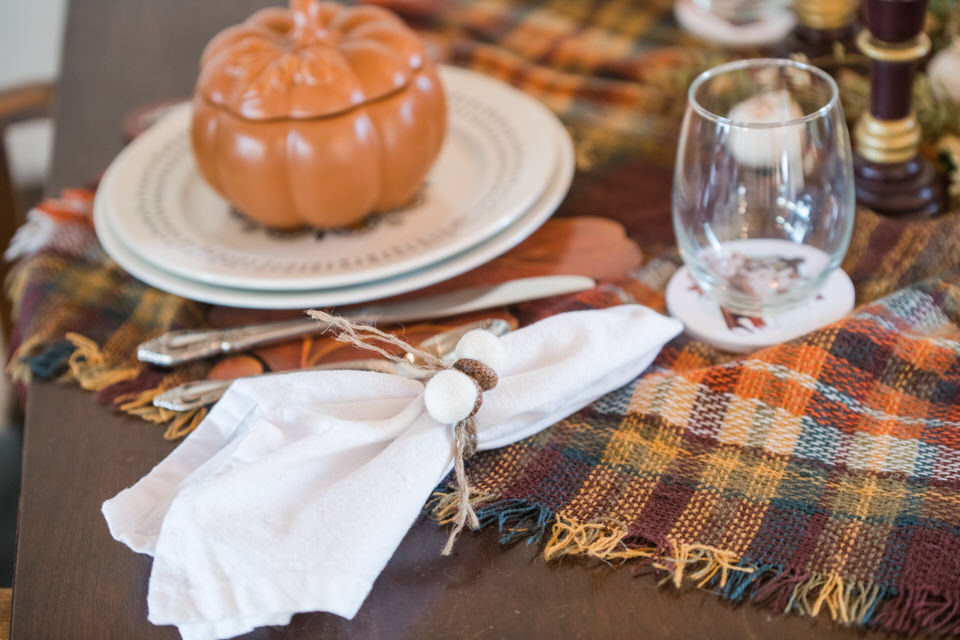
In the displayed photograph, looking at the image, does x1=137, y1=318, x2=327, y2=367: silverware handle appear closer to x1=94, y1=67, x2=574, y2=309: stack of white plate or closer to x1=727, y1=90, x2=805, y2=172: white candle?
x1=94, y1=67, x2=574, y2=309: stack of white plate

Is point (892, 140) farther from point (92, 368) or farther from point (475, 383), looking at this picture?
point (92, 368)

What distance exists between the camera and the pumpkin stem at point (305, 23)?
2.33 ft

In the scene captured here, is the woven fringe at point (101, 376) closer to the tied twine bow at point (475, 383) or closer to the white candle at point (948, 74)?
the tied twine bow at point (475, 383)

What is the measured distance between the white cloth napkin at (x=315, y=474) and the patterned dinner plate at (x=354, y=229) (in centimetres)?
14

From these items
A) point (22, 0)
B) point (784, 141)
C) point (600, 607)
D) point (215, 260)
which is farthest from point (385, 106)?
point (22, 0)

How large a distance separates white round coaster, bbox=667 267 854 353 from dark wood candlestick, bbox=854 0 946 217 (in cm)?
11

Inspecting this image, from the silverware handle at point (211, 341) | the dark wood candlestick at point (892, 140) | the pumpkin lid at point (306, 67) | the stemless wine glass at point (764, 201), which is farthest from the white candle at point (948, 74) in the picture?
the silverware handle at point (211, 341)

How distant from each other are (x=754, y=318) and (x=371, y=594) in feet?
1.00

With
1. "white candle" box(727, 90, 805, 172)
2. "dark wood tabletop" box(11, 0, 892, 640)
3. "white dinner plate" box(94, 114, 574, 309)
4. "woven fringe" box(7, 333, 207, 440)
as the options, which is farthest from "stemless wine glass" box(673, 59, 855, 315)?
"woven fringe" box(7, 333, 207, 440)

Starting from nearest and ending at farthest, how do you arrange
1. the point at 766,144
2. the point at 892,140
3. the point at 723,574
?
the point at 723,574 < the point at 766,144 < the point at 892,140

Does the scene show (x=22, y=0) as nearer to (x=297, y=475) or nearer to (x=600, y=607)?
(x=297, y=475)

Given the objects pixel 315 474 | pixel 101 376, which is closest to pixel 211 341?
pixel 101 376

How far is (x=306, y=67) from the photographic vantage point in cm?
68

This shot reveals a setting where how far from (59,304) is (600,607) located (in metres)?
0.47
